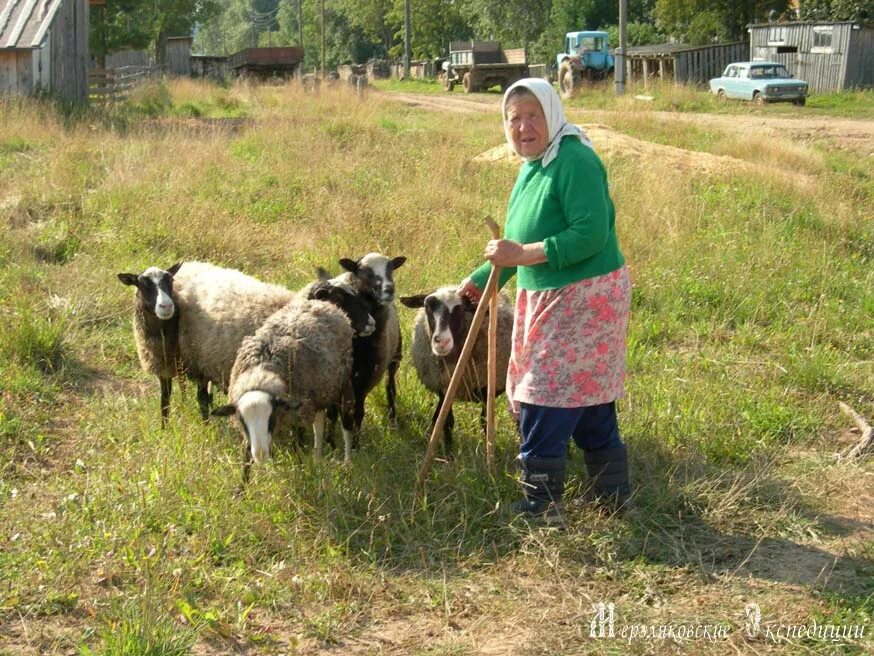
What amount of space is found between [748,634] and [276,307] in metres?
3.73

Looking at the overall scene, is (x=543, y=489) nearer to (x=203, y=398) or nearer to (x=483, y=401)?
(x=483, y=401)

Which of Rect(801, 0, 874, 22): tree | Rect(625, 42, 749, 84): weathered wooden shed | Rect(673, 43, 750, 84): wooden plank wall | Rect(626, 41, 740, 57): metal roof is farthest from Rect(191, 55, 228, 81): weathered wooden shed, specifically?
Rect(801, 0, 874, 22): tree

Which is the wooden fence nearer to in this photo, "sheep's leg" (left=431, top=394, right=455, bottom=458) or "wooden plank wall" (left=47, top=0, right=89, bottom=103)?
"wooden plank wall" (left=47, top=0, right=89, bottom=103)

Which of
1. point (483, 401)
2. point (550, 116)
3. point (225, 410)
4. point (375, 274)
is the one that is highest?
point (550, 116)

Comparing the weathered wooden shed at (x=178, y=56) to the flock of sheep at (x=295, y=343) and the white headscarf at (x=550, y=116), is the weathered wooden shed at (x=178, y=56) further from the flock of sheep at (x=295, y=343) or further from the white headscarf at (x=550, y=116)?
the white headscarf at (x=550, y=116)

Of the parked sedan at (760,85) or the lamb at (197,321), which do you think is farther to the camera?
the parked sedan at (760,85)

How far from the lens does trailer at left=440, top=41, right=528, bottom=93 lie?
40.6m

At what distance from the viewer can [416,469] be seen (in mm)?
5312

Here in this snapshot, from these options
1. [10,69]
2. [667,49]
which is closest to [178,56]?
[667,49]

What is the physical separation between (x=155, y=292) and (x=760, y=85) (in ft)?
90.0

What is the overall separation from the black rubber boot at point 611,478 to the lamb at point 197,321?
250 centimetres

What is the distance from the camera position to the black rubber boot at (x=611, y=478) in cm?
476

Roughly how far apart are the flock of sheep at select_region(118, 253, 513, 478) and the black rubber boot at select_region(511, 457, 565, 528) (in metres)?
1.16

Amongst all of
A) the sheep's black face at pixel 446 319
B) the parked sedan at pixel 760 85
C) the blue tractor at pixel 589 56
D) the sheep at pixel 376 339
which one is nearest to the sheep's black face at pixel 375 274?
the sheep at pixel 376 339
